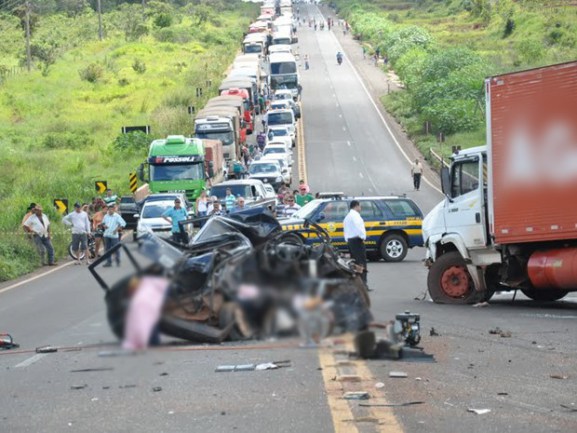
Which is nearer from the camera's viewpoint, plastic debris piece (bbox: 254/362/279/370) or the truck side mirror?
plastic debris piece (bbox: 254/362/279/370)

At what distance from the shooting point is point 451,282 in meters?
22.2

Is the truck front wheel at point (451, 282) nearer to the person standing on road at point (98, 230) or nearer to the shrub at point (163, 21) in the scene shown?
the person standing on road at point (98, 230)

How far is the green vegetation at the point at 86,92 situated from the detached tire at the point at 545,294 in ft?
45.3

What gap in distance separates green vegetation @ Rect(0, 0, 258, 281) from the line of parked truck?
10.9ft

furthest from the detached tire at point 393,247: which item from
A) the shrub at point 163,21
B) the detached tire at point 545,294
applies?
the shrub at point 163,21

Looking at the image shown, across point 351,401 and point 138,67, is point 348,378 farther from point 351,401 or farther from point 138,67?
point 138,67

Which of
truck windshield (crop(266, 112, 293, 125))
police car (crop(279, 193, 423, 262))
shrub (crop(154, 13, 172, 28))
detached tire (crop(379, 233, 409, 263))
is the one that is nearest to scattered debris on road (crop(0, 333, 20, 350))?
police car (crop(279, 193, 423, 262))

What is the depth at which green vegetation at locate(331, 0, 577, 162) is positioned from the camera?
73188 mm

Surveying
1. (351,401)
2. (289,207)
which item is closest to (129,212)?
(289,207)

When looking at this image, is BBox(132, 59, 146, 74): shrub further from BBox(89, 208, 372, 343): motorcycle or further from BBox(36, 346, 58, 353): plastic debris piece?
BBox(89, 208, 372, 343): motorcycle

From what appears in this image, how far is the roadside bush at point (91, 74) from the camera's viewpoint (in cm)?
9269

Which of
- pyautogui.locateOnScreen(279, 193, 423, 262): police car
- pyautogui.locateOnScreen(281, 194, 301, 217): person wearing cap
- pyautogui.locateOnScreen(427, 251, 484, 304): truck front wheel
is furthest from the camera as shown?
pyautogui.locateOnScreen(281, 194, 301, 217): person wearing cap

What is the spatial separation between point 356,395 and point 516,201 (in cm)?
795

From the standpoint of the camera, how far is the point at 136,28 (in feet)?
407
